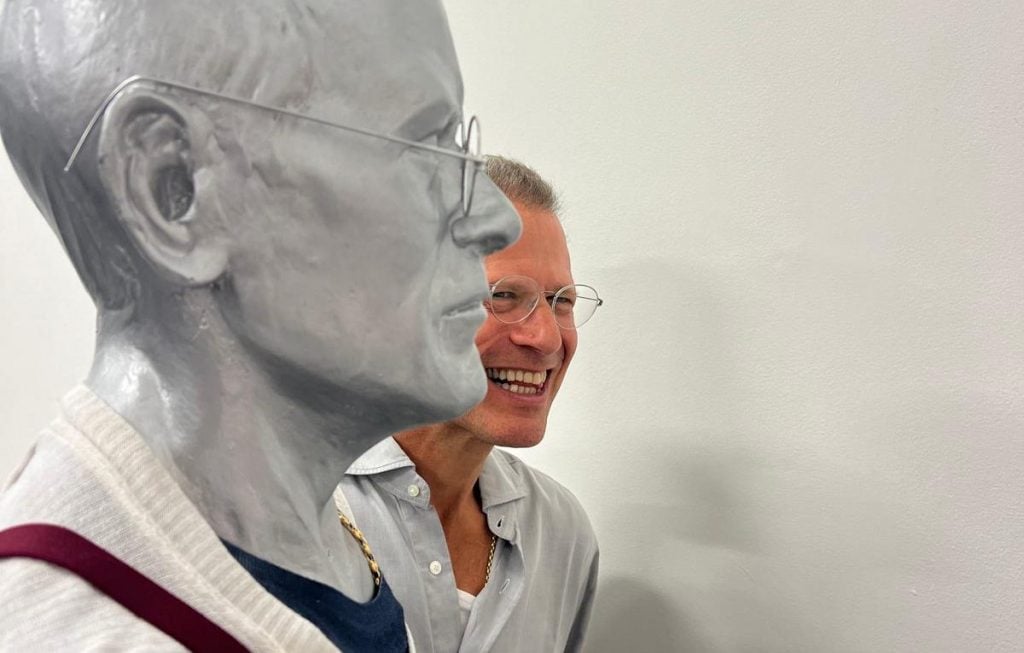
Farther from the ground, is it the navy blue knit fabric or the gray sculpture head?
the gray sculpture head

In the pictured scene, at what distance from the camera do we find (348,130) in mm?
515

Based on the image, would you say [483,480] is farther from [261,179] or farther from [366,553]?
[261,179]

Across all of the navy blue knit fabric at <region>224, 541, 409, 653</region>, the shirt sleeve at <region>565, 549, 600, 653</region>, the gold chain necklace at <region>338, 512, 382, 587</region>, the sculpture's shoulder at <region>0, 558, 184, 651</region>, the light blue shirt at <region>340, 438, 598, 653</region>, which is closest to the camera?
the sculpture's shoulder at <region>0, 558, 184, 651</region>

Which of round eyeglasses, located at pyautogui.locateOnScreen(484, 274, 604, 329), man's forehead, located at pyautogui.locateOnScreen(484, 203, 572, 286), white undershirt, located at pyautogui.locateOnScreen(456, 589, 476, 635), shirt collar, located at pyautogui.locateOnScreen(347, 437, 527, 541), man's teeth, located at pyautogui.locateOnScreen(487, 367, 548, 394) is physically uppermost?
man's forehead, located at pyautogui.locateOnScreen(484, 203, 572, 286)

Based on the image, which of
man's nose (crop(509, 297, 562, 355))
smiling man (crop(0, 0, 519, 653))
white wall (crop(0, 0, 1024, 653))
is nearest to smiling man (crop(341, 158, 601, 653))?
man's nose (crop(509, 297, 562, 355))

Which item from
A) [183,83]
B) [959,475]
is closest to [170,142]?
[183,83]

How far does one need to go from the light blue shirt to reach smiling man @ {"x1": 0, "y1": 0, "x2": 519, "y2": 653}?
0.48 m

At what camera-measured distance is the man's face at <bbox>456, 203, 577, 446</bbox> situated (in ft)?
3.49

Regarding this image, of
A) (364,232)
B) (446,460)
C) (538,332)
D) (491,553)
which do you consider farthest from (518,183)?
(364,232)

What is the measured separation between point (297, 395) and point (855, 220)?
90cm

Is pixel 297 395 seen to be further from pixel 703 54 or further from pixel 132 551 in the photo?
pixel 703 54

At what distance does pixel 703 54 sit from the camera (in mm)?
1296

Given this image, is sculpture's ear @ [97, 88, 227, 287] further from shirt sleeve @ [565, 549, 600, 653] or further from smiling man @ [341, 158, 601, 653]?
shirt sleeve @ [565, 549, 600, 653]

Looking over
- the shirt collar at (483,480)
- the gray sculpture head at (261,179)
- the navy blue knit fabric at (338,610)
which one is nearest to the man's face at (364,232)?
the gray sculpture head at (261,179)
